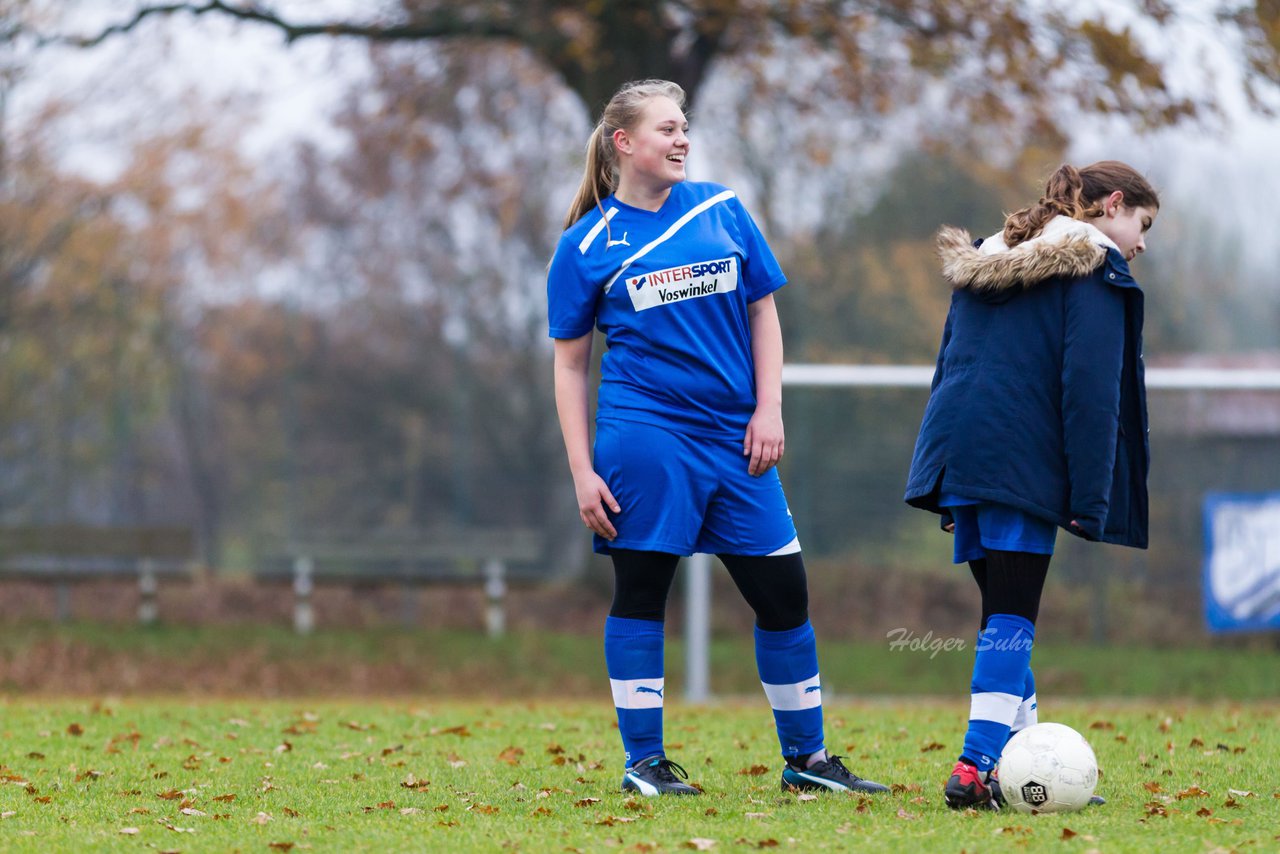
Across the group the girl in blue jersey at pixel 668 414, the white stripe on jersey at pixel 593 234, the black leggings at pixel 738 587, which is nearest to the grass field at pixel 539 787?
the girl in blue jersey at pixel 668 414

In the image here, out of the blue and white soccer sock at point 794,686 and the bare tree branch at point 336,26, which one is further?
the bare tree branch at point 336,26

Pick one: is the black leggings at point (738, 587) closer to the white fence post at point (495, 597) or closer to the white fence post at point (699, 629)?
the white fence post at point (699, 629)

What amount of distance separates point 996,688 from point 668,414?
125 cm

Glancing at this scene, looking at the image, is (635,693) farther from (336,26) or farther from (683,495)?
(336,26)

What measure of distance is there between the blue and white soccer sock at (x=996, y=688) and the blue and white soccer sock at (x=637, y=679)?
95cm

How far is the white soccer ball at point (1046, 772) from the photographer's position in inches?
165

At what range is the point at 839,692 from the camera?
11.0 m

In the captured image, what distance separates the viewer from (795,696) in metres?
4.68

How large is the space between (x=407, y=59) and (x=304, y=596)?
7742 millimetres

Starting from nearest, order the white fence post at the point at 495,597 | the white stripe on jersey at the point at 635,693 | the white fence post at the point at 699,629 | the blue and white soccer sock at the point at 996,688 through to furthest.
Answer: the blue and white soccer sock at the point at 996,688 → the white stripe on jersey at the point at 635,693 → the white fence post at the point at 699,629 → the white fence post at the point at 495,597

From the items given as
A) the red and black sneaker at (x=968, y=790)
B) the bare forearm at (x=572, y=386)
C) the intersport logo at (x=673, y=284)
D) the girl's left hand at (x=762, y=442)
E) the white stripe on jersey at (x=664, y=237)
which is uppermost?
the white stripe on jersey at (x=664, y=237)

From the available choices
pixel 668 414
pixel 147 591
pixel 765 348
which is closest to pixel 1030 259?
pixel 765 348

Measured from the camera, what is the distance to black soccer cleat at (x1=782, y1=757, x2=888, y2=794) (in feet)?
15.3

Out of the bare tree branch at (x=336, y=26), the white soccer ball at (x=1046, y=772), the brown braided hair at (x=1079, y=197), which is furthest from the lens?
the bare tree branch at (x=336, y=26)
